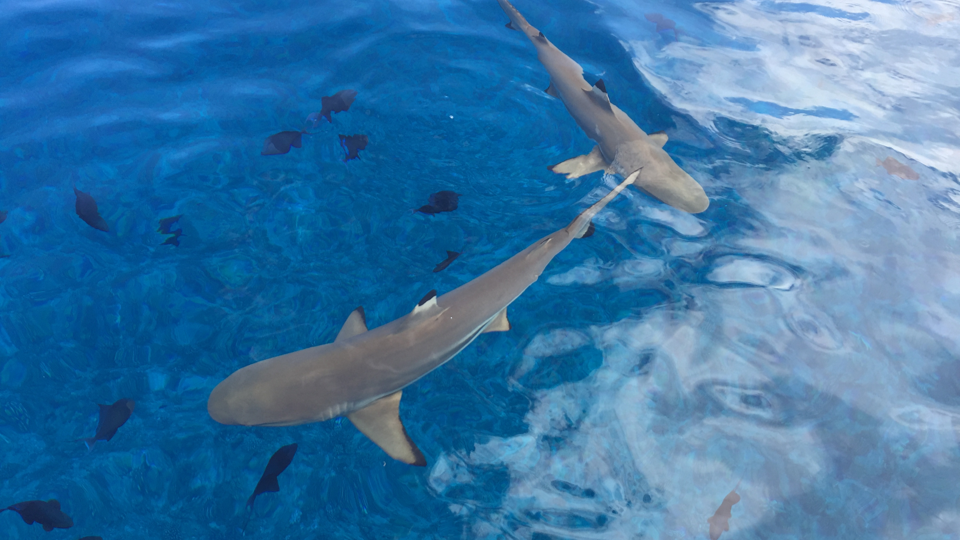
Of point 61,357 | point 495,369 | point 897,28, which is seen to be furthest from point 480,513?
point 897,28

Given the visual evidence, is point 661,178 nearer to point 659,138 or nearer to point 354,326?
point 659,138

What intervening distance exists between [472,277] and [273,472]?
8.94 feet

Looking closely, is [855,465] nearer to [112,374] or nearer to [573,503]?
[573,503]

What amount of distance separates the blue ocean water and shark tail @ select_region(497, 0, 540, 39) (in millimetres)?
324

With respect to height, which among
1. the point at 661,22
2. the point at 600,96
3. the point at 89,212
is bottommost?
the point at 89,212

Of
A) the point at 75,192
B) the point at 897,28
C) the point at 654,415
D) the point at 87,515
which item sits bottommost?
the point at 87,515

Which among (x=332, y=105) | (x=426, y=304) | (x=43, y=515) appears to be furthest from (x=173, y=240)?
(x=426, y=304)

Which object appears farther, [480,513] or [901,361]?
[901,361]

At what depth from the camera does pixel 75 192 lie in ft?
18.9

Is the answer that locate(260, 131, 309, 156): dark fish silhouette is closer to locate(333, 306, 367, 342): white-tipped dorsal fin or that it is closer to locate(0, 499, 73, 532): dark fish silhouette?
locate(333, 306, 367, 342): white-tipped dorsal fin

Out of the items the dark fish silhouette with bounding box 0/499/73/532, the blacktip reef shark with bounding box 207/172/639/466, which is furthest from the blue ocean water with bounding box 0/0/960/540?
the blacktip reef shark with bounding box 207/172/639/466

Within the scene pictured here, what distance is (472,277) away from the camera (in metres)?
5.59

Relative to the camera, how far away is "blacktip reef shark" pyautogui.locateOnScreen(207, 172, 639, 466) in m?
3.74

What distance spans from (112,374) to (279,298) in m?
1.64
